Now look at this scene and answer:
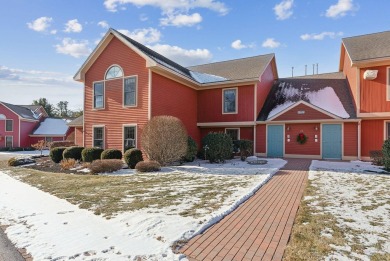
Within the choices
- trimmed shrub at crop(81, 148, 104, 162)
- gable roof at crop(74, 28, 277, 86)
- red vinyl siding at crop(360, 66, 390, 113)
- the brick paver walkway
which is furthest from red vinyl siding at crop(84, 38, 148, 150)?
red vinyl siding at crop(360, 66, 390, 113)

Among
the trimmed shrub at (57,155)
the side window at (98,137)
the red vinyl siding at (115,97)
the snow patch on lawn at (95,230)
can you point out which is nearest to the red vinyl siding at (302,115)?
the red vinyl siding at (115,97)

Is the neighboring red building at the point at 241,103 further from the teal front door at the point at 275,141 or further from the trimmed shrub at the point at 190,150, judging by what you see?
the trimmed shrub at the point at 190,150

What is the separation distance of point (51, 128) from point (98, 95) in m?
26.9

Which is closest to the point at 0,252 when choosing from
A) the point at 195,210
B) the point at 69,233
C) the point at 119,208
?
the point at 69,233

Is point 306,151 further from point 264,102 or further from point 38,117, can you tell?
point 38,117

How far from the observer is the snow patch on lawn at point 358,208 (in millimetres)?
3611

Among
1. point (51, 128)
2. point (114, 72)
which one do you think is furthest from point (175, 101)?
point (51, 128)

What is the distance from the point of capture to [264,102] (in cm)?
1891

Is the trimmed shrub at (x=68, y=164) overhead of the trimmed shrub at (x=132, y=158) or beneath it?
beneath

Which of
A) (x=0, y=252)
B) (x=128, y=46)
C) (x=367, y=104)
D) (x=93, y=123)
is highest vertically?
(x=128, y=46)

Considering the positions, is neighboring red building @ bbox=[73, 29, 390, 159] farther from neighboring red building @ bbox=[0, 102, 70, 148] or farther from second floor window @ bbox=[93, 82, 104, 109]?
neighboring red building @ bbox=[0, 102, 70, 148]

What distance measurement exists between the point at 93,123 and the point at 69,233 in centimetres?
1332

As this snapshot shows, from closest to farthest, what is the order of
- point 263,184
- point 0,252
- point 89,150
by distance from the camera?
point 0,252, point 263,184, point 89,150

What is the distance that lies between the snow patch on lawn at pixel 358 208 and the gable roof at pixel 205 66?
9.60 meters
